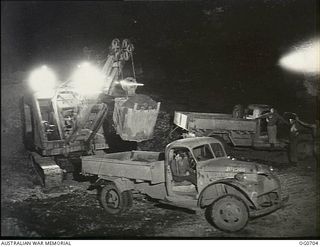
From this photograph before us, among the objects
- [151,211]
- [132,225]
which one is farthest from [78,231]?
[151,211]

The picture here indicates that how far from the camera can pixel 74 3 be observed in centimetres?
1176

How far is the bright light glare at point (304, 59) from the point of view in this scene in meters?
12.9

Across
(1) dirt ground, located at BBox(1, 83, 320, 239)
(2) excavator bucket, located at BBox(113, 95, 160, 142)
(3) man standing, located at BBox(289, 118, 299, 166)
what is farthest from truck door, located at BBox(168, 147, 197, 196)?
(3) man standing, located at BBox(289, 118, 299, 166)

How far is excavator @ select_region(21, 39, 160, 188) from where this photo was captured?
26.7ft

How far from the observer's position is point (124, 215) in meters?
7.18

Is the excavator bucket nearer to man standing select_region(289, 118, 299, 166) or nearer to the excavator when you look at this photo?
the excavator

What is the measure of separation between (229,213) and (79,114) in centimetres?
523

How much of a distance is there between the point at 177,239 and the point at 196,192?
46.3 inches

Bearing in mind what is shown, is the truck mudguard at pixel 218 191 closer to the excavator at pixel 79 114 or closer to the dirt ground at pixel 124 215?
the dirt ground at pixel 124 215

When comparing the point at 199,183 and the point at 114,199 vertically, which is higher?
the point at 199,183

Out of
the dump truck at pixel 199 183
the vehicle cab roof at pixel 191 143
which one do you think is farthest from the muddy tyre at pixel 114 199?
the vehicle cab roof at pixel 191 143

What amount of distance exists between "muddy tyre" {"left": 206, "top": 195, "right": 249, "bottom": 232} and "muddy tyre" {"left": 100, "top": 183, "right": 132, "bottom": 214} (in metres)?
2.11

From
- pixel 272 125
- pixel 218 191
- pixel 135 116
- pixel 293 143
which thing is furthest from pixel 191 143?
pixel 272 125

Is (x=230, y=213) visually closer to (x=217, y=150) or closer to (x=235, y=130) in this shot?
(x=217, y=150)
